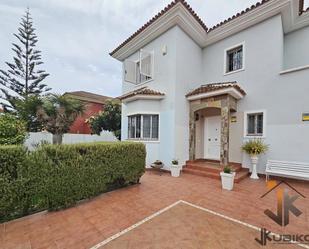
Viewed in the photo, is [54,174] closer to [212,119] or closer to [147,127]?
[147,127]

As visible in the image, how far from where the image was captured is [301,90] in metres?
6.24

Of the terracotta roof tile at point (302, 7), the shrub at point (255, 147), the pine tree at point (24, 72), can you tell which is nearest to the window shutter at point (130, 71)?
the shrub at point (255, 147)

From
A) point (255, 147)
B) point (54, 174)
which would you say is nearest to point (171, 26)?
point (255, 147)

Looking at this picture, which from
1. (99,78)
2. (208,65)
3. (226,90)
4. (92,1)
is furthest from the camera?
(99,78)

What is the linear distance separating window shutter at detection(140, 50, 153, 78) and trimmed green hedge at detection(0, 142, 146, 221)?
5.20 meters

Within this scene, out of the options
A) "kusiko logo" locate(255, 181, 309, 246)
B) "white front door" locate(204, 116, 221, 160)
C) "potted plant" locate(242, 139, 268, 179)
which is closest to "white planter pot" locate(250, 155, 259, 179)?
"potted plant" locate(242, 139, 268, 179)

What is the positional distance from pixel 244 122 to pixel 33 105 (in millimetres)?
12278

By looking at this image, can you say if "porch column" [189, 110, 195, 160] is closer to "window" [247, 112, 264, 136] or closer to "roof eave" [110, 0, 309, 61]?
"window" [247, 112, 264, 136]

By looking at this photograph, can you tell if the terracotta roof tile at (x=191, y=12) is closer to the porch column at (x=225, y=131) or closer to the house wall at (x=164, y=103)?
the house wall at (x=164, y=103)

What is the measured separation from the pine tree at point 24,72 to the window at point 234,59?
18129mm

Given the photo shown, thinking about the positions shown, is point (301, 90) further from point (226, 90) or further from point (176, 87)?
point (176, 87)

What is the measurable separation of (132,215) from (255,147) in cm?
563

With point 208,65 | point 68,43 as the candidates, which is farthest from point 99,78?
point 208,65

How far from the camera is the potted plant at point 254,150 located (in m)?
6.70
